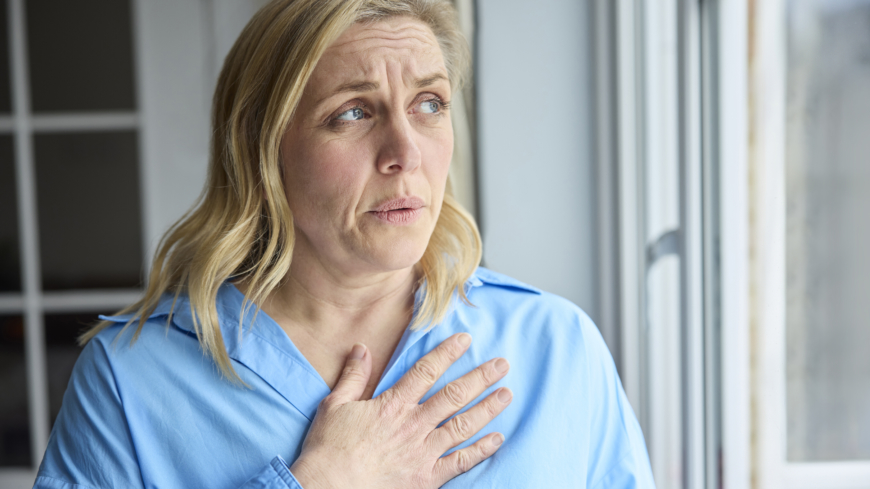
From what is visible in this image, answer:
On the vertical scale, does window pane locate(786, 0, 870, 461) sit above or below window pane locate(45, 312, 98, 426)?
above

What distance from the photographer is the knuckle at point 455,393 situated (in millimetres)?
876

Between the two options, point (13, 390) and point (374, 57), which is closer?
point (374, 57)

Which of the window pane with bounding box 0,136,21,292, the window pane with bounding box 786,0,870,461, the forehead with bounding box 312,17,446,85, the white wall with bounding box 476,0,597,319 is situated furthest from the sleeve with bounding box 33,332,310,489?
the window pane with bounding box 0,136,21,292

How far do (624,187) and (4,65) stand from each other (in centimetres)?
215

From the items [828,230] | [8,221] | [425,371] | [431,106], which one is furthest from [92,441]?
[8,221]

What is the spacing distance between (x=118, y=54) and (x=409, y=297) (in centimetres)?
168

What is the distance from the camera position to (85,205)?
2061mm

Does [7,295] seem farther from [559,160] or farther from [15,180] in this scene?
[559,160]

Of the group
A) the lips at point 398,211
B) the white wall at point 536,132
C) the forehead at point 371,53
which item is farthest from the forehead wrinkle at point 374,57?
the white wall at point 536,132

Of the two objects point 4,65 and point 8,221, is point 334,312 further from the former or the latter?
point 4,65

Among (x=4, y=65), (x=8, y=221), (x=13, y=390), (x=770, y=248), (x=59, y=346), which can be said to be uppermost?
(x=4, y=65)

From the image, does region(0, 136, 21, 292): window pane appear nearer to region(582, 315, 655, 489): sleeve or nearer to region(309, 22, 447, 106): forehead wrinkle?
region(309, 22, 447, 106): forehead wrinkle

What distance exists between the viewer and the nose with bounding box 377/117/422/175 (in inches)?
33.9

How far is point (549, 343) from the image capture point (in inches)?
38.3
